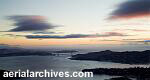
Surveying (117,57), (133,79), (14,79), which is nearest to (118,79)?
(133,79)

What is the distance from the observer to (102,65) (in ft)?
22.0

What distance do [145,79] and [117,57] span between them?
2878mm

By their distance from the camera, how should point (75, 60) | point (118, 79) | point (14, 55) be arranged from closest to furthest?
point (118, 79)
point (14, 55)
point (75, 60)

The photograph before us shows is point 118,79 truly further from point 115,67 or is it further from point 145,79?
point 115,67

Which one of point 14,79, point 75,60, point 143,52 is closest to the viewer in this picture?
point 14,79

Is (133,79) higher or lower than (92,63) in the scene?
lower

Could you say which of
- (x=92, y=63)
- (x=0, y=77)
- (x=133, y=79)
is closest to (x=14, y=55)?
(x=0, y=77)

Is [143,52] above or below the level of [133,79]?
above

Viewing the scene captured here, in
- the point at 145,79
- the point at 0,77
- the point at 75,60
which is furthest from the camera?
the point at 75,60

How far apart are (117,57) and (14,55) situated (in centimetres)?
Result: 445

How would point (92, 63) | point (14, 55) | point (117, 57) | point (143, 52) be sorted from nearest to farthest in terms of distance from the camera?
1. point (143, 52)
2. point (92, 63)
3. point (14, 55)
4. point (117, 57)

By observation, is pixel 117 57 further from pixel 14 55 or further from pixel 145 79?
pixel 14 55

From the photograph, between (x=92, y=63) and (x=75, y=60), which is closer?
(x=92, y=63)

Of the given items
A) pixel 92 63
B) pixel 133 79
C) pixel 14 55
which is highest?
pixel 14 55
